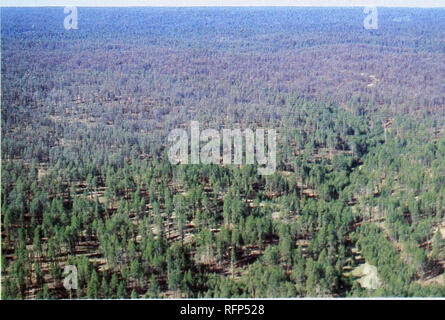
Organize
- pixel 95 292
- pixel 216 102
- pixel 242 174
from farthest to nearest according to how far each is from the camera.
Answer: pixel 216 102 → pixel 242 174 → pixel 95 292

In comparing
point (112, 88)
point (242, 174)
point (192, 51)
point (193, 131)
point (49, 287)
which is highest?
point (192, 51)

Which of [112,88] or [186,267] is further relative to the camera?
[112,88]

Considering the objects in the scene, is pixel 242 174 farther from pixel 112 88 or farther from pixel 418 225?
pixel 112 88

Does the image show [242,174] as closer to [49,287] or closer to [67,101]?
[49,287]

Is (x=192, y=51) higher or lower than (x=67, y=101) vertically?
higher

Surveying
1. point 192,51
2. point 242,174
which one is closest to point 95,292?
point 242,174
